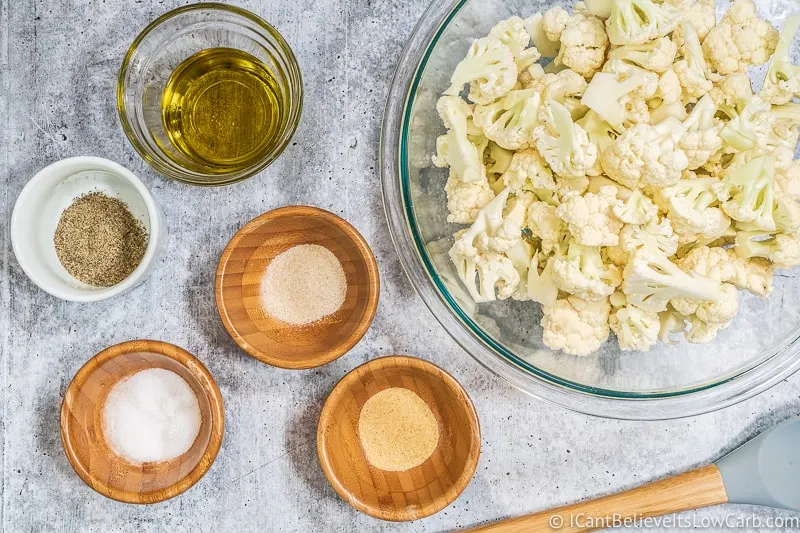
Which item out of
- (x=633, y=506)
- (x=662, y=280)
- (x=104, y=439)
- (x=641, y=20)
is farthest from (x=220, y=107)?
(x=633, y=506)

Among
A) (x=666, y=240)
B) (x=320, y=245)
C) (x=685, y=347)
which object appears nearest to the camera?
(x=666, y=240)

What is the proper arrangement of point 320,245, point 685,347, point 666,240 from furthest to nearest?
point 320,245
point 685,347
point 666,240

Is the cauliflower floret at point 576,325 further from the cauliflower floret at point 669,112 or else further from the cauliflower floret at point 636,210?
the cauliflower floret at point 669,112

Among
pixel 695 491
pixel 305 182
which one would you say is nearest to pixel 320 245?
pixel 305 182

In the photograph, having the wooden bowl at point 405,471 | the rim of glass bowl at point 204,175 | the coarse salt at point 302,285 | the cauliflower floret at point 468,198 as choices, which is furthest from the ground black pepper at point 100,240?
the cauliflower floret at point 468,198

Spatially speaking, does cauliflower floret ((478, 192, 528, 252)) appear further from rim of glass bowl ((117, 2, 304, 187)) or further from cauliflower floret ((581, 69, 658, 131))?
rim of glass bowl ((117, 2, 304, 187))

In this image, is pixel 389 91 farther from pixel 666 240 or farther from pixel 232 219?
pixel 666 240

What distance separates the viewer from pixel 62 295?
131 cm

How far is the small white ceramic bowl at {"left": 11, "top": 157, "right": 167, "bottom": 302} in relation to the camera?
4.26 feet

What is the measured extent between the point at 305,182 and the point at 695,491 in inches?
41.9

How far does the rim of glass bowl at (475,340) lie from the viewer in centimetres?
128

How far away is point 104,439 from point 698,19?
142 centimetres

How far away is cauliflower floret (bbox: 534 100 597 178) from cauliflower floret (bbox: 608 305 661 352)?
26 cm

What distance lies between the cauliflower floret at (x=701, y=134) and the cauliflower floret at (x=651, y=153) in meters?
0.02
